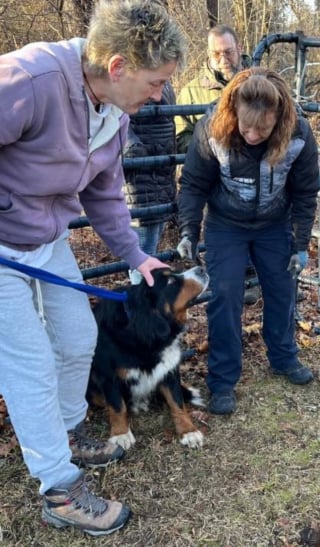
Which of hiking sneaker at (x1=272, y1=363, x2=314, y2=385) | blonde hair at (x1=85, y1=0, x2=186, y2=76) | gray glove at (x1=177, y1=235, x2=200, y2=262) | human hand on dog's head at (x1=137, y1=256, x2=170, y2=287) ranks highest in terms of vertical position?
blonde hair at (x1=85, y1=0, x2=186, y2=76)

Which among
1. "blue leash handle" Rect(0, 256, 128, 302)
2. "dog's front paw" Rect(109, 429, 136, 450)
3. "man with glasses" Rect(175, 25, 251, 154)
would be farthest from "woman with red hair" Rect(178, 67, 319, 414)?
"man with glasses" Rect(175, 25, 251, 154)

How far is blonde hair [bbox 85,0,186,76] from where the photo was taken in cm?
196

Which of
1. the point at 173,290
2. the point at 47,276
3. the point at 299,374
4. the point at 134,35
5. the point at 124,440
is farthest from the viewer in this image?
the point at 299,374

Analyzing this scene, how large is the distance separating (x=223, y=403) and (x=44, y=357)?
1.61m

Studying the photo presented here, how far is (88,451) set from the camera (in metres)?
2.97

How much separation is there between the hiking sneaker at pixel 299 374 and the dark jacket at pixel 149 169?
1.39 m

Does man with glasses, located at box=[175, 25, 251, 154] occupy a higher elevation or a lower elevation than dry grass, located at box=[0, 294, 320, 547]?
higher

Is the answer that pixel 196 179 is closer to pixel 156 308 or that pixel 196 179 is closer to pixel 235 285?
pixel 235 285

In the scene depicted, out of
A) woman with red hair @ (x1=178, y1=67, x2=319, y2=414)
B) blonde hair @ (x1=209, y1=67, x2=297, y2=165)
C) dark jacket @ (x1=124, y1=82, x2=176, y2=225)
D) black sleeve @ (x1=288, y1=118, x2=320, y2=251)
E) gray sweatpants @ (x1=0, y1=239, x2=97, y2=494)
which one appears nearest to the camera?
gray sweatpants @ (x1=0, y1=239, x2=97, y2=494)

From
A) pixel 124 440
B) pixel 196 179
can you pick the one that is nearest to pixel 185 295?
pixel 196 179

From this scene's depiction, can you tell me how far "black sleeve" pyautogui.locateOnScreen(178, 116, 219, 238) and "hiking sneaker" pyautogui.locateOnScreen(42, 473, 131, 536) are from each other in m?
1.60

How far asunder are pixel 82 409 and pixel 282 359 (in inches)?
62.9

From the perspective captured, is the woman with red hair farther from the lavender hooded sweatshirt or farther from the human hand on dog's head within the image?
the lavender hooded sweatshirt

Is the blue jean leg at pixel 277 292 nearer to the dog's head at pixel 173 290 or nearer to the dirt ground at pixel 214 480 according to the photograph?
the dirt ground at pixel 214 480
